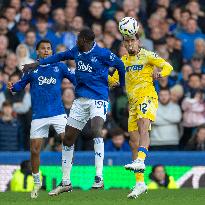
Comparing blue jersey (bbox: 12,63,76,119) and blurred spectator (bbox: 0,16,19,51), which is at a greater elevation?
blurred spectator (bbox: 0,16,19,51)

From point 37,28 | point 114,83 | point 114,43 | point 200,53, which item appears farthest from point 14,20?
point 114,83

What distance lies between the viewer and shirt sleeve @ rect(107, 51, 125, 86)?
50.9 feet

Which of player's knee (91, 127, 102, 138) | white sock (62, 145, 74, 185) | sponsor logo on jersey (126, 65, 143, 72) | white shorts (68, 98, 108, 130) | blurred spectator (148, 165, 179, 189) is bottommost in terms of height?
blurred spectator (148, 165, 179, 189)

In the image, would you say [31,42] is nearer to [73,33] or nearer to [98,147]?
[73,33]

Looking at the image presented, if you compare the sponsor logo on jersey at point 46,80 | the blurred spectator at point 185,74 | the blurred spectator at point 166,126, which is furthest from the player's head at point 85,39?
the blurred spectator at point 185,74

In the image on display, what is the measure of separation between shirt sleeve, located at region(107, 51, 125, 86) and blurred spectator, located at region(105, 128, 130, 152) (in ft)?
16.1

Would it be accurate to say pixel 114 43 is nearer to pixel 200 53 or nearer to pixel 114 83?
pixel 200 53

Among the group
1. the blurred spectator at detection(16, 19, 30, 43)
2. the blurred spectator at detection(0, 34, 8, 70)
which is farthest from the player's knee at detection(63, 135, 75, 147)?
the blurred spectator at detection(16, 19, 30, 43)

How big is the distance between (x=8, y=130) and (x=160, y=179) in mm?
3260

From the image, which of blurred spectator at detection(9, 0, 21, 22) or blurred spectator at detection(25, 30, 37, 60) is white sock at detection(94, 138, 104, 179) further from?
blurred spectator at detection(9, 0, 21, 22)

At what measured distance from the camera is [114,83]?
15.9 m

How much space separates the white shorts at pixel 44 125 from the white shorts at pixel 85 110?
62cm

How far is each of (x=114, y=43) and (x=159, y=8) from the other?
2.10m

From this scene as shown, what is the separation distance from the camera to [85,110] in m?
15.6
